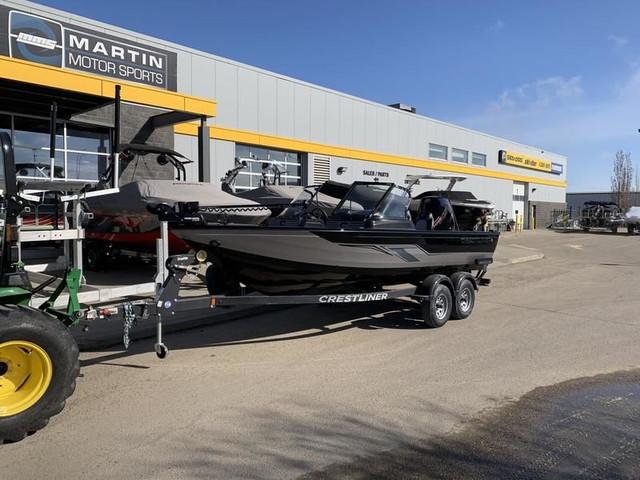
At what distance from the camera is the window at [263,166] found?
17953 millimetres

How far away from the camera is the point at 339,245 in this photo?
5934 millimetres

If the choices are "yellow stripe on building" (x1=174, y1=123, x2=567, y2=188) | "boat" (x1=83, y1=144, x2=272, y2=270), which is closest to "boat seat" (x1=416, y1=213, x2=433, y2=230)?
"boat" (x1=83, y1=144, x2=272, y2=270)

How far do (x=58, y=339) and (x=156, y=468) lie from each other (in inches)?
47.0

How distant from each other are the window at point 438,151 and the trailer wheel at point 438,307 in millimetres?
22036

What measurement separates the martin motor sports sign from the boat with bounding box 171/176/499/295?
8538mm

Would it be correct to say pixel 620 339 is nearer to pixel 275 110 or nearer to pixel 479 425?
pixel 479 425

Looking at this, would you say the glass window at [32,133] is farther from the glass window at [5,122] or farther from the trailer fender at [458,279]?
the trailer fender at [458,279]

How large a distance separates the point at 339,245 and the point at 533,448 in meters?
3.01

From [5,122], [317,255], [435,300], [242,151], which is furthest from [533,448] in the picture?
[242,151]

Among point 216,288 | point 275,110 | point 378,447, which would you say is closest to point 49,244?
point 216,288

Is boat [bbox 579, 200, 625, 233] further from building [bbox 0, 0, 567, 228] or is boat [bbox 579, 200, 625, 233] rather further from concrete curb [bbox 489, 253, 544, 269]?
concrete curb [bbox 489, 253, 544, 269]

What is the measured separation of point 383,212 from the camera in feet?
22.9

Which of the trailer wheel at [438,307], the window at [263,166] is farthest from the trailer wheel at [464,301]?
the window at [263,166]

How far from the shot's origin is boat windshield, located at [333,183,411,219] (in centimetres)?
695
